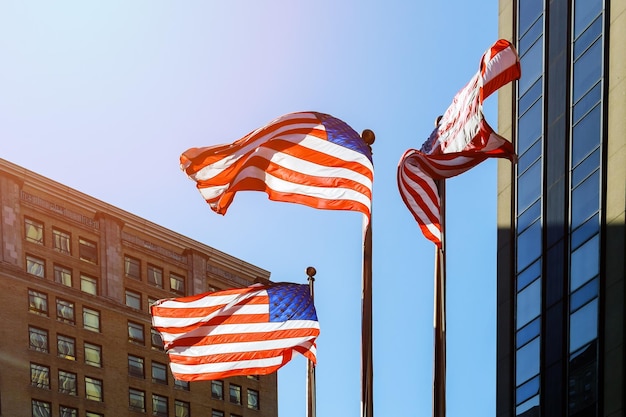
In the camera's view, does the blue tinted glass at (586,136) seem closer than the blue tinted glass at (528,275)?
Yes

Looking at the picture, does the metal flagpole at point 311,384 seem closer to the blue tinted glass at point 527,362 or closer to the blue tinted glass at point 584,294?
the blue tinted glass at point 584,294

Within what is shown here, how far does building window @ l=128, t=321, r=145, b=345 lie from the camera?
3621 inches

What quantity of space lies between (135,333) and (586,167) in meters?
52.3

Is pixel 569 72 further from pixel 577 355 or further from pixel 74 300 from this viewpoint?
pixel 74 300

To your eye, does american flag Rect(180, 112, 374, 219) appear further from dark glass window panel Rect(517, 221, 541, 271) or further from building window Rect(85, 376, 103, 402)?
building window Rect(85, 376, 103, 402)

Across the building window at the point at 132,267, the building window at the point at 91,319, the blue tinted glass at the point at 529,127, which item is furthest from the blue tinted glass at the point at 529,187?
the building window at the point at 132,267

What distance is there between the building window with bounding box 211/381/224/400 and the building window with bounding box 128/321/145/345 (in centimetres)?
716

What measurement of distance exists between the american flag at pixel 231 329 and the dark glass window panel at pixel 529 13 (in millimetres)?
22126

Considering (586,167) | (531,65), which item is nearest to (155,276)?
(531,65)

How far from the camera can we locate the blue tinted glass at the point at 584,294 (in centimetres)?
4341

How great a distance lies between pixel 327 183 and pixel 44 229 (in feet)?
205

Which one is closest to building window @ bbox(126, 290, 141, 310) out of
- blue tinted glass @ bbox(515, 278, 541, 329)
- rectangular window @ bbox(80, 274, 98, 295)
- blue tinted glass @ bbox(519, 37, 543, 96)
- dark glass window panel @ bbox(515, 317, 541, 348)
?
rectangular window @ bbox(80, 274, 98, 295)

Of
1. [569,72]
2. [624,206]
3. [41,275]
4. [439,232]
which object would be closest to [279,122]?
[439,232]

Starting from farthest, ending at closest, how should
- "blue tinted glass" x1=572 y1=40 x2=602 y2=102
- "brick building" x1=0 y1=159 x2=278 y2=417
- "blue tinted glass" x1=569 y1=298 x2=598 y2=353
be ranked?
"brick building" x1=0 y1=159 x2=278 y2=417 → "blue tinted glass" x1=572 y1=40 x2=602 y2=102 → "blue tinted glass" x1=569 y1=298 x2=598 y2=353
